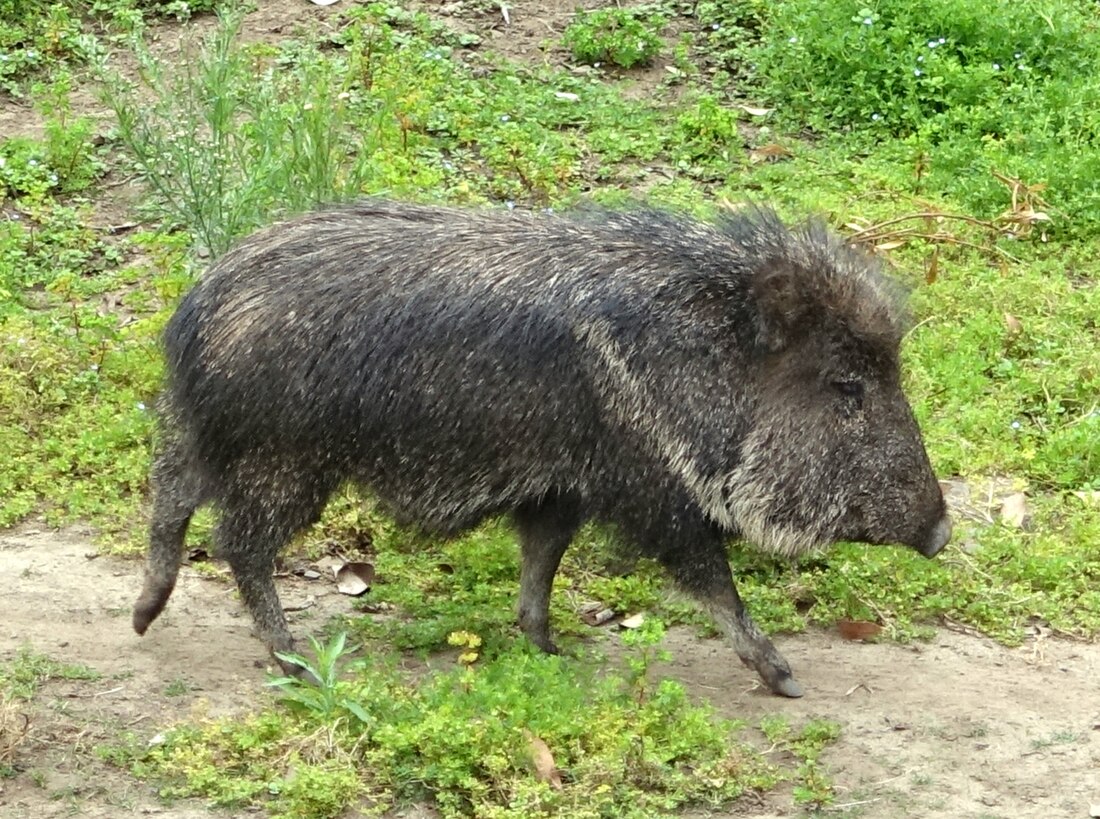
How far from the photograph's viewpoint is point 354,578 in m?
5.75

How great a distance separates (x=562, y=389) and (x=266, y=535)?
0.95 meters

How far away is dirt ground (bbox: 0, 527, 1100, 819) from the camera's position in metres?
4.40

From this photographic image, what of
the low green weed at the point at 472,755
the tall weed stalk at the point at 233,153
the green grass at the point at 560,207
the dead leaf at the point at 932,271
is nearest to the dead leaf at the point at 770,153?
the green grass at the point at 560,207

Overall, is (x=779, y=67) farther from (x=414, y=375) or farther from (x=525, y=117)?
(x=414, y=375)

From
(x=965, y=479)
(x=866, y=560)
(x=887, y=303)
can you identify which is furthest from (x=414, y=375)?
(x=965, y=479)

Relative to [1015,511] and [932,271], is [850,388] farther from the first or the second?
[932,271]

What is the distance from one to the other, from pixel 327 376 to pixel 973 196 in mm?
4077

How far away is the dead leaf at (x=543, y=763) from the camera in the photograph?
4.30 m

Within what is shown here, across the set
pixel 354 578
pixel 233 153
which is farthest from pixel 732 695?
pixel 233 153

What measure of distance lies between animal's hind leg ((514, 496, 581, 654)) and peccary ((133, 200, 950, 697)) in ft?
0.70

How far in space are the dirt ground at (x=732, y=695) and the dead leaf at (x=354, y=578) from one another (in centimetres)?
6

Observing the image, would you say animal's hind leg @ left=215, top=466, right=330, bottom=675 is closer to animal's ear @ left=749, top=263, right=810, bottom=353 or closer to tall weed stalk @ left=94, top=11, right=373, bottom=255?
animal's ear @ left=749, top=263, right=810, bottom=353

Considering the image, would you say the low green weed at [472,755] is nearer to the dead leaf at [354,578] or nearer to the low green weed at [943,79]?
the dead leaf at [354,578]

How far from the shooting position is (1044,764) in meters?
4.64
